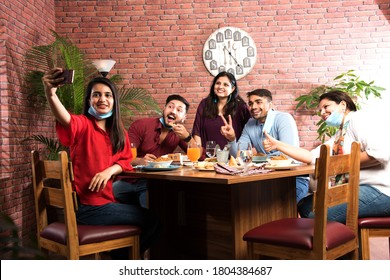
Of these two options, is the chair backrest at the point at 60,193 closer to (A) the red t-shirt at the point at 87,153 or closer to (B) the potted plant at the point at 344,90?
(A) the red t-shirt at the point at 87,153

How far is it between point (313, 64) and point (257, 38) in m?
0.89

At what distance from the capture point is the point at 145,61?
6902 millimetres

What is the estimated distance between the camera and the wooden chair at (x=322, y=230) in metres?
2.10

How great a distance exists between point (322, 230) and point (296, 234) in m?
0.13

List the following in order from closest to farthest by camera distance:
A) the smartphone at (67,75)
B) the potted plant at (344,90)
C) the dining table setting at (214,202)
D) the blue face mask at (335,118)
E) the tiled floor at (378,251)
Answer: the smartphone at (67,75)
the dining table setting at (214,202)
the blue face mask at (335,118)
the tiled floor at (378,251)
the potted plant at (344,90)

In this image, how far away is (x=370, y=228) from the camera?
2576mm

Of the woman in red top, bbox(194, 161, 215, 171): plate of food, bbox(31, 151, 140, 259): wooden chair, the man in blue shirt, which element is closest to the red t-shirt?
the woman in red top

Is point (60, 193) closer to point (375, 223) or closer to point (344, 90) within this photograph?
point (375, 223)

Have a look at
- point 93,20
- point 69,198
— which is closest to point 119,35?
point 93,20

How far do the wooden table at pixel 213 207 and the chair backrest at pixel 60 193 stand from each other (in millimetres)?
480

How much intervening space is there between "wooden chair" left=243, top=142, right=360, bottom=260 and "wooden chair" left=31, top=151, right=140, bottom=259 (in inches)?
26.5

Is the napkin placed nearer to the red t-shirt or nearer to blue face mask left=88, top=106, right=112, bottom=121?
the red t-shirt

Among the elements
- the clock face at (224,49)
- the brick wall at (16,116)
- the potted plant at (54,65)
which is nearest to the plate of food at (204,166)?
the brick wall at (16,116)

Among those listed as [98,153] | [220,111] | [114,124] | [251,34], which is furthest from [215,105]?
[251,34]
